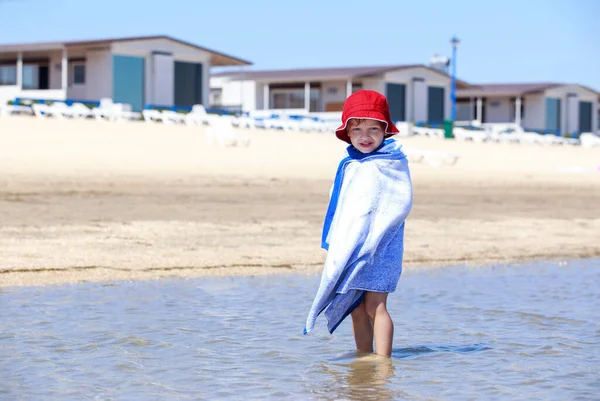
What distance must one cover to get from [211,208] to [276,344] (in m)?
6.65

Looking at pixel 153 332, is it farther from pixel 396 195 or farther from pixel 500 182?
pixel 500 182

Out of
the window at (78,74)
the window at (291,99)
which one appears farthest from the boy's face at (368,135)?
the window at (291,99)

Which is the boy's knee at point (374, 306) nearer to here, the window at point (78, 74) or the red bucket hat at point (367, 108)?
the red bucket hat at point (367, 108)

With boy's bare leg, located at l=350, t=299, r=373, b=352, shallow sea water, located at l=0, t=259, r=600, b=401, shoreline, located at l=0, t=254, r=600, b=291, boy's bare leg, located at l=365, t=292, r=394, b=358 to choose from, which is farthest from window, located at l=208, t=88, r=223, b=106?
boy's bare leg, located at l=365, t=292, r=394, b=358

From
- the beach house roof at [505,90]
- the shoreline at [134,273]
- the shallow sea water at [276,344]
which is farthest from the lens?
the beach house roof at [505,90]

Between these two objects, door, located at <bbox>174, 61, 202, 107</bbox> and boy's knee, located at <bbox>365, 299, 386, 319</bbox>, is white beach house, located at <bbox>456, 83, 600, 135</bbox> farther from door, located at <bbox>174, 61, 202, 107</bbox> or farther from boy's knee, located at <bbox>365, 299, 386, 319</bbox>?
boy's knee, located at <bbox>365, 299, 386, 319</bbox>

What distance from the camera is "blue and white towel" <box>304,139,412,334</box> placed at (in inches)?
179

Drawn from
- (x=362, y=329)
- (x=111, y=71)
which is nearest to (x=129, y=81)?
(x=111, y=71)

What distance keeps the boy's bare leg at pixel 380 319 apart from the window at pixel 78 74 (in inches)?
1249

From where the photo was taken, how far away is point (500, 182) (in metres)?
18.6

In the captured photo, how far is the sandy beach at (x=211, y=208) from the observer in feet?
28.2

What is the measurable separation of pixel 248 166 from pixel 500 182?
4.78 m

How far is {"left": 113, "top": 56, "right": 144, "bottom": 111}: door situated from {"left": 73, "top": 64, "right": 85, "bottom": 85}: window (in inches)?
67.1

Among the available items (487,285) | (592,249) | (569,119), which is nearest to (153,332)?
(487,285)
